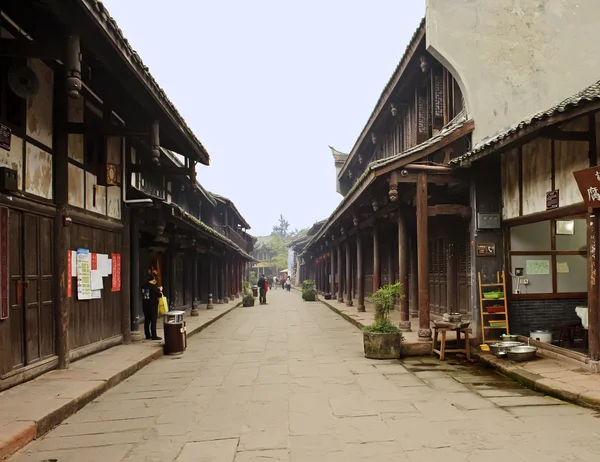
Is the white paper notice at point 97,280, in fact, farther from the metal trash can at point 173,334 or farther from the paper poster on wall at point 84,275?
the metal trash can at point 173,334

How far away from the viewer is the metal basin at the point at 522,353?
7973 mm

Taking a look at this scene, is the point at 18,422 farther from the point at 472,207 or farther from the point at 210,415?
the point at 472,207

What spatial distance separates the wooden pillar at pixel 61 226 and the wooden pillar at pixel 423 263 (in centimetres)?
600

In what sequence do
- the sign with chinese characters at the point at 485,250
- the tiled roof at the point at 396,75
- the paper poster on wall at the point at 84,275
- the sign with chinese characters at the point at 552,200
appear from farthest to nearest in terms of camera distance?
the tiled roof at the point at 396,75 → the sign with chinese characters at the point at 485,250 → the paper poster on wall at the point at 84,275 → the sign with chinese characters at the point at 552,200

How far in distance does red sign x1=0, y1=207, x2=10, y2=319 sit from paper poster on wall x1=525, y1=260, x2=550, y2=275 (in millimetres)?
8470

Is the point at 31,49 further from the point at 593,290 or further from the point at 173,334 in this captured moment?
the point at 593,290

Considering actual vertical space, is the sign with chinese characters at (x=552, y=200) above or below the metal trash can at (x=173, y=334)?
above

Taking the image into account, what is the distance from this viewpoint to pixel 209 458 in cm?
443

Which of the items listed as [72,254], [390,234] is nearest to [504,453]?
[72,254]

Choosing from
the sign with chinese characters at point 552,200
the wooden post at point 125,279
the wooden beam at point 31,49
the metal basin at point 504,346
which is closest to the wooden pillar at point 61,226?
the wooden beam at point 31,49

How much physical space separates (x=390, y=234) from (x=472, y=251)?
8.17 metres

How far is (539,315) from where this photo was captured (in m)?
9.82

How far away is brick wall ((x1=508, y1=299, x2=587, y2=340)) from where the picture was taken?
9750 mm

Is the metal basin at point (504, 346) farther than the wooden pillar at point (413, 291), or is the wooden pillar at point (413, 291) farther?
the wooden pillar at point (413, 291)
